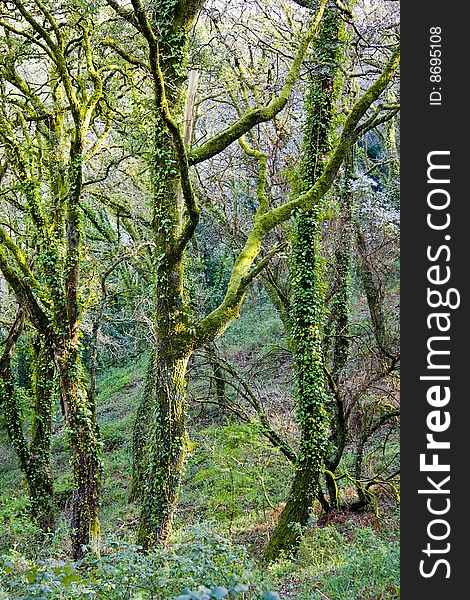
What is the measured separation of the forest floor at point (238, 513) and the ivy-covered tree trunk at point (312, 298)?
0.61m

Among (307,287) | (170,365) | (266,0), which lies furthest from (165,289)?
(266,0)

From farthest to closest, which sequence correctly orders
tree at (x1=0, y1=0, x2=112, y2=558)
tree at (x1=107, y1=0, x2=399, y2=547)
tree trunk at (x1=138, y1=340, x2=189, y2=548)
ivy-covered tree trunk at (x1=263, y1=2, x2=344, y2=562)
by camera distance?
ivy-covered tree trunk at (x1=263, y1=2, x2=344, y2=562), tree at (x1=0, y1=0, x2=112, y2=558), tree trunk at (x1=138, y1=340, x2=189, y2=548), tree at (x1=107, y1=0, x2=399, y2=547)

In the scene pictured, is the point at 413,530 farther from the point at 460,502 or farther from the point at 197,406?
the point at 197,406

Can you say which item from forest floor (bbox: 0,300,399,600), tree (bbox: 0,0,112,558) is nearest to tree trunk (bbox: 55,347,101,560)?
tree (bbox: 0,0,112,558)

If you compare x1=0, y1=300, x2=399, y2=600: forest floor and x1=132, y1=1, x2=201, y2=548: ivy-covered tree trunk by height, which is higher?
x1=132, y1=1, x2=201, y2=548: ivy-covered tree trunk

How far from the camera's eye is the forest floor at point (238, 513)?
551 centimetres

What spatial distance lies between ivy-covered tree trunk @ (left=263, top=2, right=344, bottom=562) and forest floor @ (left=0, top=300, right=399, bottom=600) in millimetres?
608

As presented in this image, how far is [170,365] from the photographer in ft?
27.0

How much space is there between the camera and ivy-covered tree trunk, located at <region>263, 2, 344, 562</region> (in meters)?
9.52

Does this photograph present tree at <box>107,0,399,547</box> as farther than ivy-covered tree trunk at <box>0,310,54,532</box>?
No

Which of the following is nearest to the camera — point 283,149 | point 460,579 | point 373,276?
point 460,579

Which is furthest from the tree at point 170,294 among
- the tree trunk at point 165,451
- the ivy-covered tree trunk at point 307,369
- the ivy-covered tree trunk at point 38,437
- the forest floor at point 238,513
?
the ivy-covered tree trunk at point 38,437

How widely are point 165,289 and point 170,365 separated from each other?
3.61 ft

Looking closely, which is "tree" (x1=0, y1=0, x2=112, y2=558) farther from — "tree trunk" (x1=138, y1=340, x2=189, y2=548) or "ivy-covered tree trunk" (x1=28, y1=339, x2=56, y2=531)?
"ivy-covered tree trunk" (x1=28, y1=339, x2=56, y2=531)
